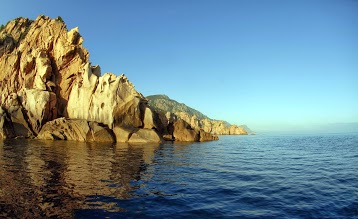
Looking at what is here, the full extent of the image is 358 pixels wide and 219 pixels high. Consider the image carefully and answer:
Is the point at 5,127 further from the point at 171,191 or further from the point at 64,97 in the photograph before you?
the point at 171,191

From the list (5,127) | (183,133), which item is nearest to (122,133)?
(183,133)

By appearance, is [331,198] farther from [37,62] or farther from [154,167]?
[37,62]

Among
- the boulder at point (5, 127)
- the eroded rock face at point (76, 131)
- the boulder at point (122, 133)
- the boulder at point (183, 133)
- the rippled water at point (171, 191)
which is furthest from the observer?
the boulder at point (183, 133)

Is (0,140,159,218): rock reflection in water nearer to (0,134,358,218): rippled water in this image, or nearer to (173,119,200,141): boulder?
(0,134,358,218): rippled water

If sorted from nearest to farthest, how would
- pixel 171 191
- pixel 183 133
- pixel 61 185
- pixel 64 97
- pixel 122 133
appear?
pixel 171 191
pixel 61 185
pixel 122 133
pixel 64 97
pixel 183 133

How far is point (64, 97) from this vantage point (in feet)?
223

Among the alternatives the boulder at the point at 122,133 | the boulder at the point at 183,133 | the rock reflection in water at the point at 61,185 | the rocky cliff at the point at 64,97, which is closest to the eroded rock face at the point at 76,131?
the rocky cliff at the point at 64,97

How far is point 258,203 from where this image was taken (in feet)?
46.9

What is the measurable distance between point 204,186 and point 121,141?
3976 centimetres

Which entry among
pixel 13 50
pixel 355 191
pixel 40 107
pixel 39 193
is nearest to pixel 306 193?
pixel 355 191

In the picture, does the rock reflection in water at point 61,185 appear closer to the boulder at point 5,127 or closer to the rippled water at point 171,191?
the rippled water at point 171,191

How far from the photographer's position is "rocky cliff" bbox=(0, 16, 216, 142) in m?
56.9

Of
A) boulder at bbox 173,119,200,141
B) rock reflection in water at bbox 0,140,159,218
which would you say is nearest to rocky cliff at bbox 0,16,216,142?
boulder at bbox 173,119,200,141

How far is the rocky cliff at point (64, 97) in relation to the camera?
187 ft
